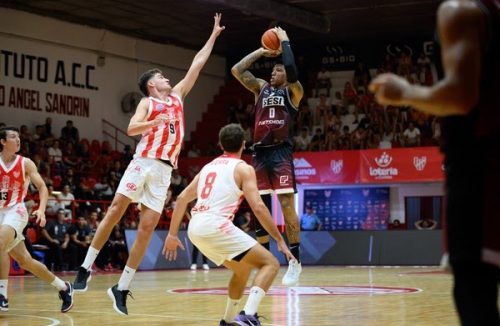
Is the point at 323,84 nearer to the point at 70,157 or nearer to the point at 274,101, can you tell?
the point at 70,157

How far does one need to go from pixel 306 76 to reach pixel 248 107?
8.74 feet

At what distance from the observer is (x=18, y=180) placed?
8.70 meters

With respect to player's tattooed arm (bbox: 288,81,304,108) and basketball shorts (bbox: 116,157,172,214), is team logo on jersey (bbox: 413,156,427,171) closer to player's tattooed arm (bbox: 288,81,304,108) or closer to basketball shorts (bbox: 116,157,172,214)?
player's tattooed arm (bbox: 288,81,304,108)

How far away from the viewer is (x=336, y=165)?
26.0 m

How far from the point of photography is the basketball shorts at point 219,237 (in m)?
6.12

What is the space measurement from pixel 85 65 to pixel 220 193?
22.5 m

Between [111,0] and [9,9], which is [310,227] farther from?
[9,9]

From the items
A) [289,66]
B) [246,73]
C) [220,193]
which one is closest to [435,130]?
[246,73]

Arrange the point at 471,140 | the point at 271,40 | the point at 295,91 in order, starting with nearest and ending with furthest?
the point at 471,140
the point at 271,40
the point at 295,91

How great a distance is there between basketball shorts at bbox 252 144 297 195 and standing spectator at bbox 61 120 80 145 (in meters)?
16.0

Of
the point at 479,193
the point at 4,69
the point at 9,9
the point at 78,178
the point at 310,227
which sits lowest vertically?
the point at 310,227

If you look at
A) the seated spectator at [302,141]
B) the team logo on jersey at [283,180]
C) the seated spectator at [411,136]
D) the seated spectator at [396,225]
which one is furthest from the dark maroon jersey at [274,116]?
the seated spectator at [302,141]

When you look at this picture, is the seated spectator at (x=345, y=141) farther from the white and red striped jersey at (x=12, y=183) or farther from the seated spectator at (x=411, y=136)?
the white and red striped jersey at (x=12, y=183)

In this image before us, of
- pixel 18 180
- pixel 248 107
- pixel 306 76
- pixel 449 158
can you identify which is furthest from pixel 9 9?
pixel 449 158
